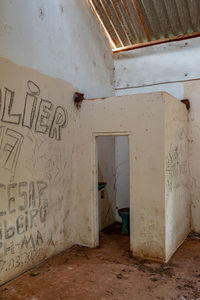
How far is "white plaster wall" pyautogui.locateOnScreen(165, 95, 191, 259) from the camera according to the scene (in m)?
4.12

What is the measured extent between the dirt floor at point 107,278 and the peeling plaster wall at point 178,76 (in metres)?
1.59

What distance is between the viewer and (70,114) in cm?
455

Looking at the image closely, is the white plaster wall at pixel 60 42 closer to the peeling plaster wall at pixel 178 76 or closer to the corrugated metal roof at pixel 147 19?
the corrugated metal roof at pixel 147 19

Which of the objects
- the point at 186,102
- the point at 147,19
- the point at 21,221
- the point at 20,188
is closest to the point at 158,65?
the point at 147,19

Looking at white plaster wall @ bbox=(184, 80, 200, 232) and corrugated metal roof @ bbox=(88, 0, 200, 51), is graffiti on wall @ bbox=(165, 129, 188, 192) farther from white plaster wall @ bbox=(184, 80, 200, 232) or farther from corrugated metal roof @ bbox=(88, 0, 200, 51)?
corrugated metal roof @ bbox=(88, 0, 200, 51)

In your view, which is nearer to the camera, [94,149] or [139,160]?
[139,160]

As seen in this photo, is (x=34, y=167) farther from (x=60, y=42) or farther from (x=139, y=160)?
(x=60, y=42)

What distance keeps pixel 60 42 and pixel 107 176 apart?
287 centimetres

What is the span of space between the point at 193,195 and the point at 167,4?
3673mm

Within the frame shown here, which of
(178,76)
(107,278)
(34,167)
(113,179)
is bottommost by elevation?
(107,278)

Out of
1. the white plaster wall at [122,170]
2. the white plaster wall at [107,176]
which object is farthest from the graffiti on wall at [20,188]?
the white plaster wall at [122,170]

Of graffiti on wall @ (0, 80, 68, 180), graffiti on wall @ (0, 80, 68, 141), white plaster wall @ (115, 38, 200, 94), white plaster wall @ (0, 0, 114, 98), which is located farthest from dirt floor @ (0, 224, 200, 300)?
white plaster wall @ (115, 38, 200, 94)

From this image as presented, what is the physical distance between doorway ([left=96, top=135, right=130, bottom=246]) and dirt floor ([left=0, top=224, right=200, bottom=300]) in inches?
49.5

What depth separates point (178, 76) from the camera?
5.38 m
